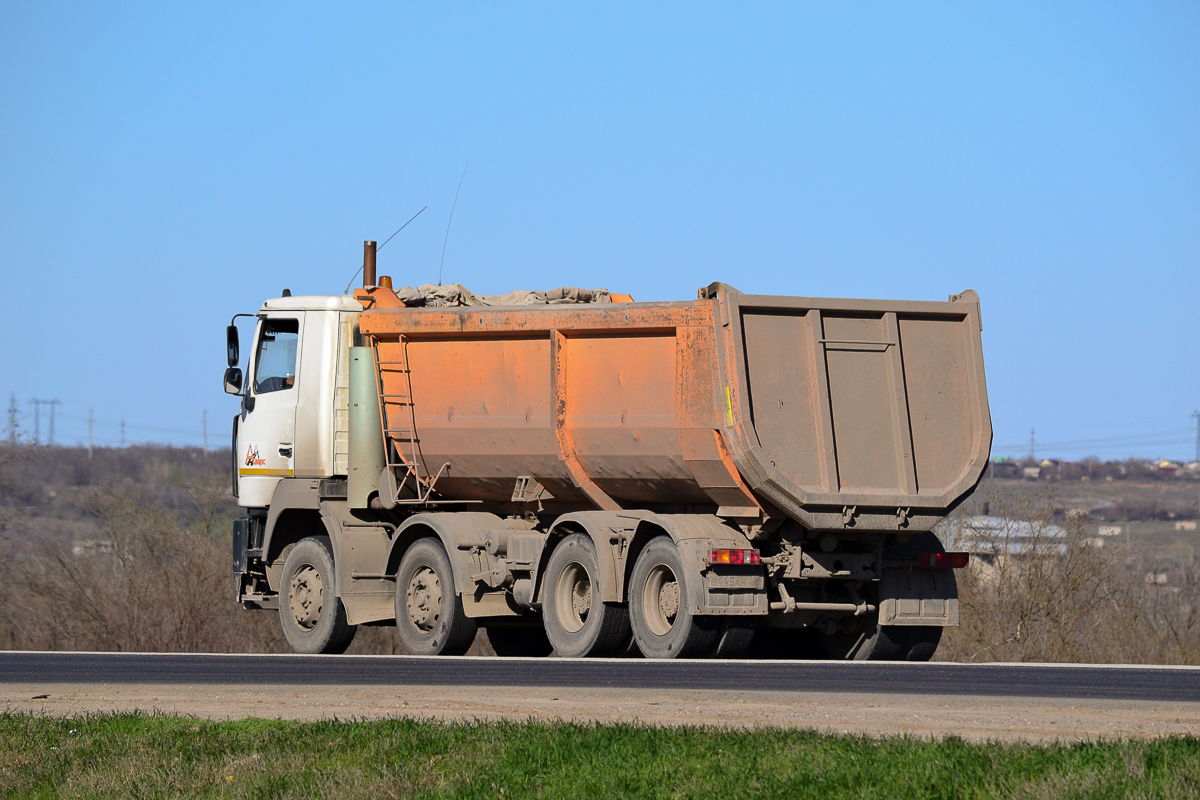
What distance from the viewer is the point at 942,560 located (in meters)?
13.9

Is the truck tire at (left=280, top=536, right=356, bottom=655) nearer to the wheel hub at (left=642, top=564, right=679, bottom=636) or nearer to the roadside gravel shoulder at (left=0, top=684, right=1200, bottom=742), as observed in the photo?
the wheel hub at (left=642, top=564, right=679, bottom=636)

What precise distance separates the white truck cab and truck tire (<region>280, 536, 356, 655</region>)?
0.74m

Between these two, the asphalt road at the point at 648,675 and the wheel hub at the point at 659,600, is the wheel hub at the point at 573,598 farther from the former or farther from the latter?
the asphalt road at the point at 648,675

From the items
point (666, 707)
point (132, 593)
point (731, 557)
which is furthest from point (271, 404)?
point (666, 707)

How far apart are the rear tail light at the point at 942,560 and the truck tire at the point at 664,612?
1860 mm

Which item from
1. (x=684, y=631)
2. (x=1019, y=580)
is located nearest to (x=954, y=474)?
(x=684, y=631)

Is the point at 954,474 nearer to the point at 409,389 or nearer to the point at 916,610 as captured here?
the point at 916,610

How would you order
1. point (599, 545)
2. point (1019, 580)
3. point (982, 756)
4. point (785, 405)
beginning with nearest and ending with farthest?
point (982, 756) < point (785, 405) < point (599, 545) < point (1019, 580)

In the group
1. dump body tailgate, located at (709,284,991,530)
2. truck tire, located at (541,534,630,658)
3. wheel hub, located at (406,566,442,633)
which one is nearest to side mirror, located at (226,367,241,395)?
wheel hub, located at (406,566,442,633)

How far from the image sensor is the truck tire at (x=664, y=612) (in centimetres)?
1332

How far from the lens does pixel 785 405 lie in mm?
13109

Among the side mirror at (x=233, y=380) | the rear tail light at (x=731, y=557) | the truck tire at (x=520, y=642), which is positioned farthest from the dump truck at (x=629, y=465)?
the truck tire at (x=520, y=642)

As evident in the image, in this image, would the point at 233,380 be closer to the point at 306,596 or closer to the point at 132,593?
the point at 306,596

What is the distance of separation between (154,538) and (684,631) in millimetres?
16742
